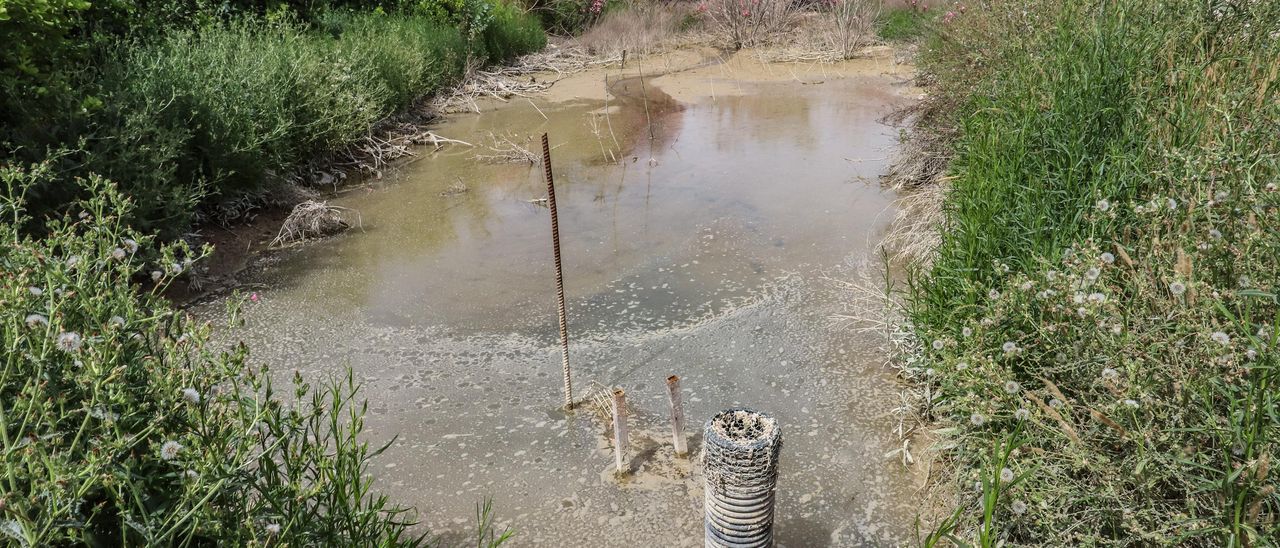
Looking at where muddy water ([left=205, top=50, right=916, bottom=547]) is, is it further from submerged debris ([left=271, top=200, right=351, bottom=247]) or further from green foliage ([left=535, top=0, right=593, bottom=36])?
green foliage ([left=535, top=0, right=593, bottom=36])

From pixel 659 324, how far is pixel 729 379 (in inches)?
28.7

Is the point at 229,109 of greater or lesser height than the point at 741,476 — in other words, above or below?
above

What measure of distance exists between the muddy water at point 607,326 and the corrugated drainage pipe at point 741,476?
17.7 inches

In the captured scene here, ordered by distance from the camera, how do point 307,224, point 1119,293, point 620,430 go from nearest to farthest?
point 1119,293 → point 620,430 → point 307,224

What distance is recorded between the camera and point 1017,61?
5172 millimetres

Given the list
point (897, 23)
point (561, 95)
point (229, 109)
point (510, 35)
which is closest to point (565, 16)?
point (510, 35)

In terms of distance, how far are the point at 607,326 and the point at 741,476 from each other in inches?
91.3

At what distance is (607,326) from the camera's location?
4996 millimetres

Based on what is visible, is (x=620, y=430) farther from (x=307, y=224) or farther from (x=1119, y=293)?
(x=307, y=224)

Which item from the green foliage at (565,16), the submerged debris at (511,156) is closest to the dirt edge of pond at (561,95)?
the submerged debris at (511,156)

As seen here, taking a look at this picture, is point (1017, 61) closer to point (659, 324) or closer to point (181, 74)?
point (659, 324)

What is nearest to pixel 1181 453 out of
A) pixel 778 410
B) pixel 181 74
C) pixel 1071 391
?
pixel 1071 391

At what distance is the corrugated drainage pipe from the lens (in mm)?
2732

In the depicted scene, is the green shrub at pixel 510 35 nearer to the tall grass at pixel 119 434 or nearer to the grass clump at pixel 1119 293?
the grass clump at pixel 1119 293
